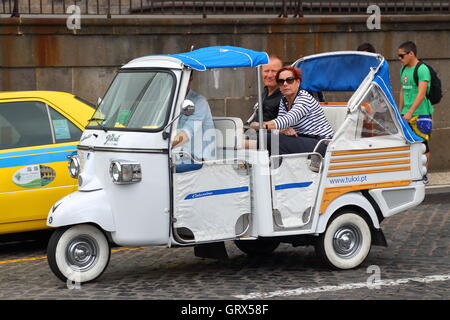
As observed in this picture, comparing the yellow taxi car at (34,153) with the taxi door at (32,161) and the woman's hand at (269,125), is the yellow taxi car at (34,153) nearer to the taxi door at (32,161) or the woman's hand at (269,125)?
the taxi door at (32,161)

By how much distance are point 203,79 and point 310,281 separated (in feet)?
6.24

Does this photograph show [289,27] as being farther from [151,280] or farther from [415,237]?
[151,280]

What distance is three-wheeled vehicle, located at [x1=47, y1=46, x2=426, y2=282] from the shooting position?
27.4 ft

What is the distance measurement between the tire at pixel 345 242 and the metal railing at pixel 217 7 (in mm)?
6478

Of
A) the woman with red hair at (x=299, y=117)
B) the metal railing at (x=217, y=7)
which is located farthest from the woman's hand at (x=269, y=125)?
the metal railing at (x=217, y=7)

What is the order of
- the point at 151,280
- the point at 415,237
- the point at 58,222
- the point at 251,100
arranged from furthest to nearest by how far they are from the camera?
the point at 251,100 → the point at 415,237 → the point at 151,280 → the point at 58,222

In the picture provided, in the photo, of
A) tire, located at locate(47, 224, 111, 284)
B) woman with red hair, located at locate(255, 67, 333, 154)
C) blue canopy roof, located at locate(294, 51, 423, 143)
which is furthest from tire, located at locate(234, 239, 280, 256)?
tire, located at locate(47, 224, 111, 284)

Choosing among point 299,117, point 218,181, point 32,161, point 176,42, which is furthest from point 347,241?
point 176,42

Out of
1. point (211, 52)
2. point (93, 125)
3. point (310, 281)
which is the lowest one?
point (310, 281)

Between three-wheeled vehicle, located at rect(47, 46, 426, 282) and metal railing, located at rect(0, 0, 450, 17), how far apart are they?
5999 mm

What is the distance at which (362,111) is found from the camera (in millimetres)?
9273

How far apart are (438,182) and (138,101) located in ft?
23.7

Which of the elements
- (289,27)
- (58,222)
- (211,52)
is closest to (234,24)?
(289,27)

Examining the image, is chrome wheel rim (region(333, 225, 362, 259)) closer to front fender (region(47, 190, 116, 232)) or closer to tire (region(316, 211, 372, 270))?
tire (region(316, 211, 372, 270))
